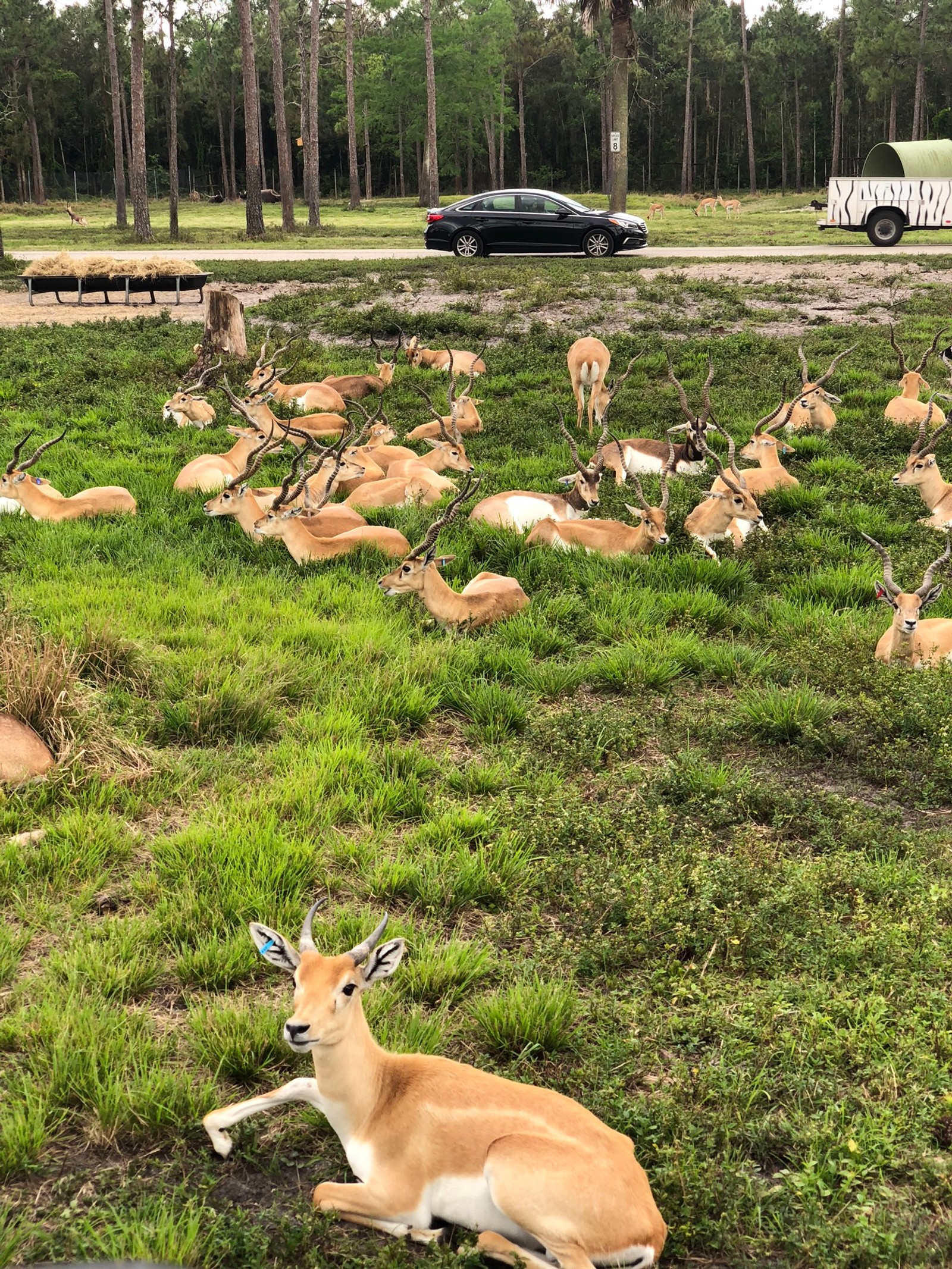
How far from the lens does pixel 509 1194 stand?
253cm

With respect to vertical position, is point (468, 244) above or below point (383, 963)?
above

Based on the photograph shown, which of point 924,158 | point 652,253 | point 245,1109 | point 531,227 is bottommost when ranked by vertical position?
point 245,1109

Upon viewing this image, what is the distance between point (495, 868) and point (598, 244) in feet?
65.9

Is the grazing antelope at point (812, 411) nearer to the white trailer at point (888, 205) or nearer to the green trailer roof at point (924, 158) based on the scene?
the white trailer at point (888, 205)

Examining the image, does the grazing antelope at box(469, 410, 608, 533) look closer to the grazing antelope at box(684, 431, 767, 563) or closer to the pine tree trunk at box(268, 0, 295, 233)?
the grazing antelope at box(684, 431, 767, 563)

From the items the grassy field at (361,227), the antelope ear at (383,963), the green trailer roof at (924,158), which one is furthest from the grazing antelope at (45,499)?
the green trailer roof at (924,158)

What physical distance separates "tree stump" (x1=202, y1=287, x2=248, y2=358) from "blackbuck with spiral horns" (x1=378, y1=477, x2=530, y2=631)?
7.06 meters

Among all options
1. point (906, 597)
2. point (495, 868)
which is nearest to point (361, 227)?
point (906, 597)

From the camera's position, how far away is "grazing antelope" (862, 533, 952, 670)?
5.75 meters

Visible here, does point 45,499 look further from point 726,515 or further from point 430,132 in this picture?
point 430,132

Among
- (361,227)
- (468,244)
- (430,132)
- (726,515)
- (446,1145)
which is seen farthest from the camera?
(361,227)

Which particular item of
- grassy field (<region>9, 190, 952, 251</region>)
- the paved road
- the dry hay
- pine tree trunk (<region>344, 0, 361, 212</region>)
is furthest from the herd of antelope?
pine tree trunk (<region>344, 0, 361, 212</region>)

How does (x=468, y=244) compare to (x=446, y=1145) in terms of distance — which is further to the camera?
(x=468, y=244)

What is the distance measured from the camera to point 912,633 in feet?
19.0
